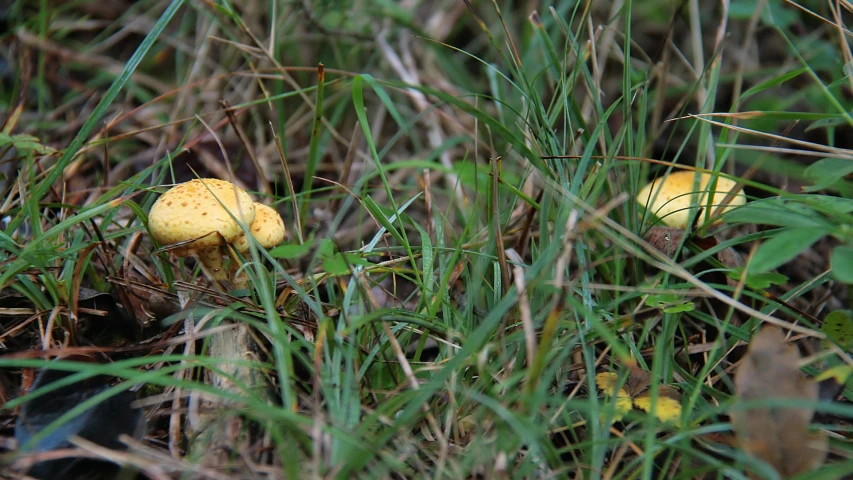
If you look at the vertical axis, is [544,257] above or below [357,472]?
above

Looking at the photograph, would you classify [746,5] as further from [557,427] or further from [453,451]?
[453,451]

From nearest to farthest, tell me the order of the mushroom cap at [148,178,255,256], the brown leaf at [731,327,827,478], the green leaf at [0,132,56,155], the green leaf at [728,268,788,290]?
the brown leaf at [731,327,827,478] < the mushroom cap at [148,178,255,256] < the green leaf at [728,268,788,290] < the green leaf at [0,132,56,155]

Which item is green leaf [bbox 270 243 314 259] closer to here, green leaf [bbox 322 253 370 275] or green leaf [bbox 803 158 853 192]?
green leaf [bbox 322 253 370 275]

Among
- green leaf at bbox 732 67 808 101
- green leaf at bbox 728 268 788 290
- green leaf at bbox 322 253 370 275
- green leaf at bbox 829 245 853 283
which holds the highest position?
green leaf at bbox 732 67 808 101

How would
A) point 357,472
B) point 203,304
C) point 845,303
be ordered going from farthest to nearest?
point 845,303 → point 203,304 → point 357,472

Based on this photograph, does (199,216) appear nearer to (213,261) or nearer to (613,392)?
(213,261)

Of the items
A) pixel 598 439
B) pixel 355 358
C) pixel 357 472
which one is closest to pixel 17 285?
pixel 355 358

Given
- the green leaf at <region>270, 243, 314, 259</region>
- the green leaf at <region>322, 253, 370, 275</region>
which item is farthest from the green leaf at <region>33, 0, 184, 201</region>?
the green leaf at <region>322, 253, 370, 275</region>

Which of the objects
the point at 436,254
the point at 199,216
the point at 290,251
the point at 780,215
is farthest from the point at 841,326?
the point at 199,216
